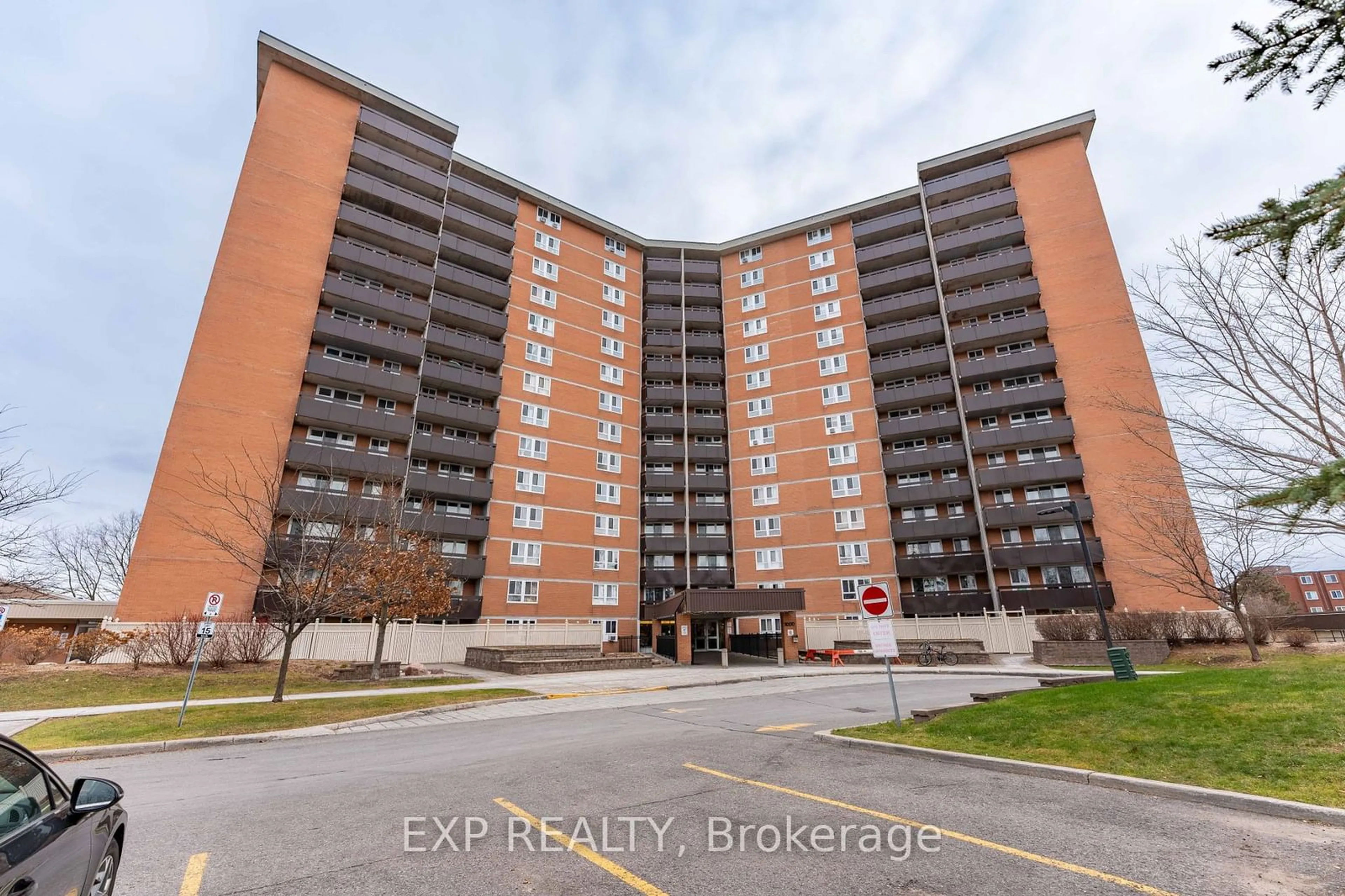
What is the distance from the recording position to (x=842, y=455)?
153 ft

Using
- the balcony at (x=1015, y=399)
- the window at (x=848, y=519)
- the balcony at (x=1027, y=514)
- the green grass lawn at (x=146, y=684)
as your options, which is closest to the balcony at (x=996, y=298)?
the balcony at (x=1015, y=399)

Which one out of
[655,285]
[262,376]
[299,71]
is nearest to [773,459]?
[655,285]

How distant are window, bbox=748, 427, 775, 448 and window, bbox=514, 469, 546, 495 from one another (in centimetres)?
1788

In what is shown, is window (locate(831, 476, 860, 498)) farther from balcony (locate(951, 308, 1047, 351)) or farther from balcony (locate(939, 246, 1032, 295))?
balcony (locate(939, 246, 1032, 295))

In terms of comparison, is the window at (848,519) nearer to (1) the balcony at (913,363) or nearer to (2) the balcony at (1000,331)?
(1) the balcony at (913,363)

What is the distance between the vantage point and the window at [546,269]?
1943 inches

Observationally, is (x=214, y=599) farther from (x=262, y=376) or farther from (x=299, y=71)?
(x=299, y=71)

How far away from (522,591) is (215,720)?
87.1 ft

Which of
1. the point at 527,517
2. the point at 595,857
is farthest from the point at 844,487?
the point at 595,857

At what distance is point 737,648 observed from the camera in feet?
136

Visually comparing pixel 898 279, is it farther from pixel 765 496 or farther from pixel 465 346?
pixel 465 346

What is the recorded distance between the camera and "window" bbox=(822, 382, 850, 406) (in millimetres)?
48031

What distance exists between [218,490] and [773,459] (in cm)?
3713

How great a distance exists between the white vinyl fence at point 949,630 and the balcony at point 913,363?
18.8m
